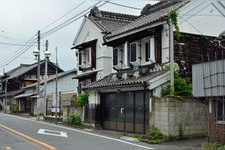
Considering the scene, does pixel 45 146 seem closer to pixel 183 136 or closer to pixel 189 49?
pixel 183 136

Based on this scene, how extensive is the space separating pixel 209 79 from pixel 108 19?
20.5 m

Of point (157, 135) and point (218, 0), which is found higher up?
point (218, 0)

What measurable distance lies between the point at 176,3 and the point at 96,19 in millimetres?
10613

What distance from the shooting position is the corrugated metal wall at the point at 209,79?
16.8 meters

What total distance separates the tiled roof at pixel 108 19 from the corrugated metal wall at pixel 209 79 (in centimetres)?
1560

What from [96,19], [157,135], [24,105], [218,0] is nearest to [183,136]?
[157,135]

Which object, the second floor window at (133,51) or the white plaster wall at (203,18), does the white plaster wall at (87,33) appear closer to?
the second floor window at (133,51)

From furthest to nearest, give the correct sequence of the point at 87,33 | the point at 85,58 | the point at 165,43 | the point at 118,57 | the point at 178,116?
the point at 85,58, the point at 87,33, the point at 118,57, the point at 165,43, the point at 178,116

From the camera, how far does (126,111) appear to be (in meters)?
25.4

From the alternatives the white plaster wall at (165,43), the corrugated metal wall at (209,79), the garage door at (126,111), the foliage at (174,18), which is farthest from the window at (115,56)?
the corrugated metal wall at (209,79)

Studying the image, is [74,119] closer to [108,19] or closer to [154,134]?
[108,19]

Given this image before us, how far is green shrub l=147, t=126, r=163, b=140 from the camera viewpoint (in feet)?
66.7

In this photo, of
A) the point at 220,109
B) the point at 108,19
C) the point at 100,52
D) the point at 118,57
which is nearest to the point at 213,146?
the point at 220,109

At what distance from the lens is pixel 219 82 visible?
55.5ft
